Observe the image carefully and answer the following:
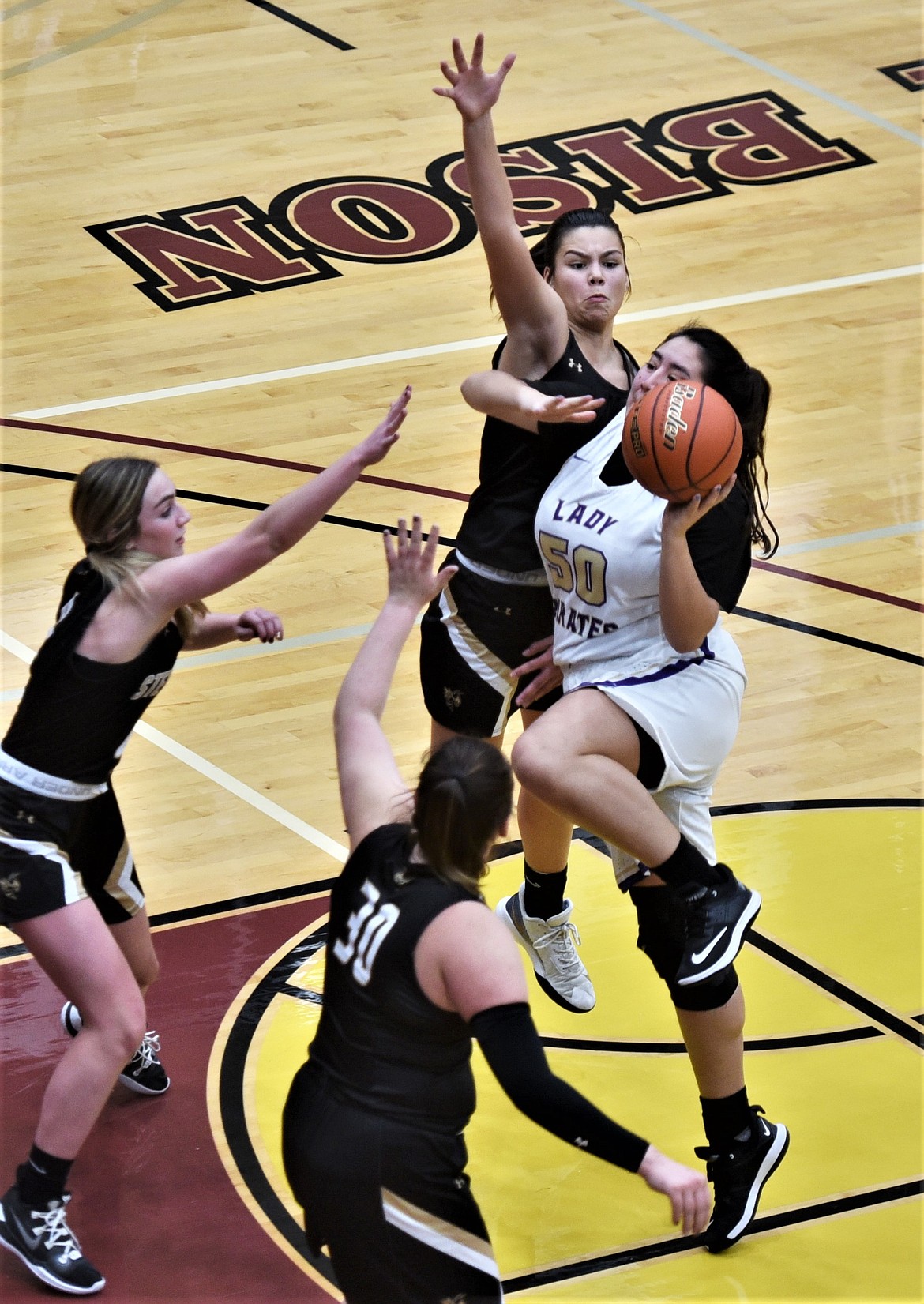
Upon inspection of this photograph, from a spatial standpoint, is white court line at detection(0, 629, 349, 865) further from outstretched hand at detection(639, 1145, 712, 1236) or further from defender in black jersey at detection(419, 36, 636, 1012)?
outstretched hand at detection(639, 1145, 712, 1236)

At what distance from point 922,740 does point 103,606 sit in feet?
12.1

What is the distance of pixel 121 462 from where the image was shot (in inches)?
180

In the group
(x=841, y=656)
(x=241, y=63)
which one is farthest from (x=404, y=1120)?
(x=241, y=63)

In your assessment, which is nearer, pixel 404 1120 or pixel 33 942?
pixel 404 1120

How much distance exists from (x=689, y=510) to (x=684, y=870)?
2.77 ft

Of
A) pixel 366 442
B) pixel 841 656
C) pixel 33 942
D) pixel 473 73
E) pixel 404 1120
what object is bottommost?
pixel 841 656

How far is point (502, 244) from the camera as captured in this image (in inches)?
192

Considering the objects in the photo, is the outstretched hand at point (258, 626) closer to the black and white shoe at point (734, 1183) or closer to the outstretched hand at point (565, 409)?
the outstretched hand at point (565, 409)

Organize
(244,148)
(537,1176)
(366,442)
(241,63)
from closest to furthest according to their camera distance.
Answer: (366,442)
(537,1176)
(244,148)
(241,63)

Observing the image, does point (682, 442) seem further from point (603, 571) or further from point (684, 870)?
point (684, 870)

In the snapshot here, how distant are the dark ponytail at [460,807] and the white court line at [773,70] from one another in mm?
10152

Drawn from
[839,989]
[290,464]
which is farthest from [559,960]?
[290,464]

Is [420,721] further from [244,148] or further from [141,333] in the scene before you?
[244,148]

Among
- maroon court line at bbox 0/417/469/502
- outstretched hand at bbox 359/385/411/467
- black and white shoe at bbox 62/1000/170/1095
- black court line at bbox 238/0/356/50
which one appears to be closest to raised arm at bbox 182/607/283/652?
outstretched hand at bbox 359/385/411/467
